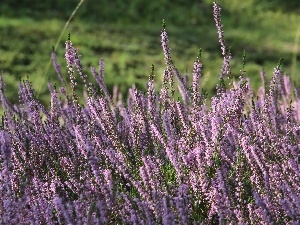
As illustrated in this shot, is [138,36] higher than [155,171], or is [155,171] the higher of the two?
[138,36]

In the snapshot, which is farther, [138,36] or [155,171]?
[138,36]

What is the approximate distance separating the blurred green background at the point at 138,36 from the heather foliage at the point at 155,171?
3.61m

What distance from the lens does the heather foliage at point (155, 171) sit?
171 cm

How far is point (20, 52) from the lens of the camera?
773cm

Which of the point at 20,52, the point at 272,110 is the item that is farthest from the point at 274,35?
the point at 272,110

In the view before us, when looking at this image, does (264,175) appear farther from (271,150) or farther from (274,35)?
(274,35)

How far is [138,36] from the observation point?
917 cm

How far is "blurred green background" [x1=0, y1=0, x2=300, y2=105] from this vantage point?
7.48 m

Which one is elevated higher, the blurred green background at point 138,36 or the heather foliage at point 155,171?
the blurred green background at point 138,36

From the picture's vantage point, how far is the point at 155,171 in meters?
1.92

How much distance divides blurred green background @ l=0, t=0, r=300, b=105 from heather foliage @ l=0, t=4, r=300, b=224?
3612 mm

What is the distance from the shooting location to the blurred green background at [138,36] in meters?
7.48

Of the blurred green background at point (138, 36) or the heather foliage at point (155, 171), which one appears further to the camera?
the blurred green background at point (138, 36)

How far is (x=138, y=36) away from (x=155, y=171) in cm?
738
